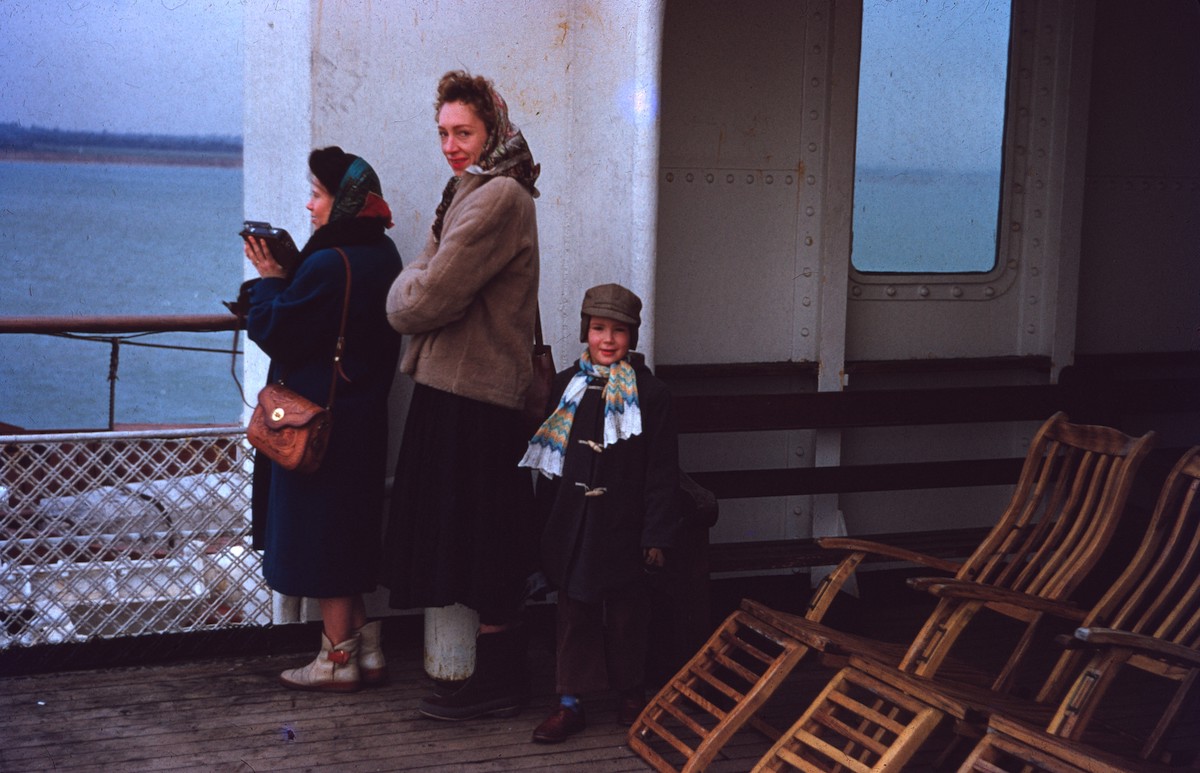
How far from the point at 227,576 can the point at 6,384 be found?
3421 centimetres

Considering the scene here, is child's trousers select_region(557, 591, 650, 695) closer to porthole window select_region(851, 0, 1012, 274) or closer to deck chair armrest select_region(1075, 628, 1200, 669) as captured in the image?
deck chair armrest select_region(1075, 628, 1200, 669)

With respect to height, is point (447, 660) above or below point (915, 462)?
below

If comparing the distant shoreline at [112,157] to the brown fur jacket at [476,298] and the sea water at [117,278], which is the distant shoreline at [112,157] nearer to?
the sea water at [117,278]

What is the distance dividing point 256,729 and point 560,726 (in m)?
1.04

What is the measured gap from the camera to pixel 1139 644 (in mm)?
3168

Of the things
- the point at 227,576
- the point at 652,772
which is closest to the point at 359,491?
the point at 227,576

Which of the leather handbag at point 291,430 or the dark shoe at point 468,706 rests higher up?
the leather handbag at point 291,430

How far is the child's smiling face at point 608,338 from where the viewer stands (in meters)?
4.15

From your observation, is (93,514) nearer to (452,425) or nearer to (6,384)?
(452,425)

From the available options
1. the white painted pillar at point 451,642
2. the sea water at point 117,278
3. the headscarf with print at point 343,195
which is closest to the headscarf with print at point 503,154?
the headscarf with print at point 343,195

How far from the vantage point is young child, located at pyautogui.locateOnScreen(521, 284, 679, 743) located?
407 cm

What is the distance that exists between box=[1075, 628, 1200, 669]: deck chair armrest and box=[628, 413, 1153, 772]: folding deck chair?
0.54 metres

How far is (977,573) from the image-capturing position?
13.9 ft

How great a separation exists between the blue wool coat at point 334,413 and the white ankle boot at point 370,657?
0.26 meters
